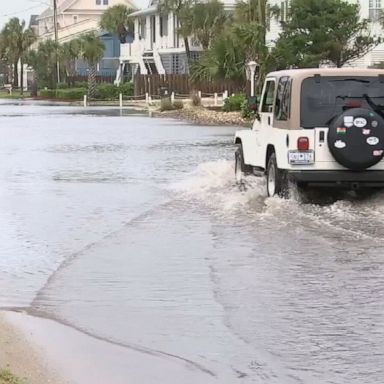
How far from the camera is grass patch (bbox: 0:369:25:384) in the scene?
5.25 m

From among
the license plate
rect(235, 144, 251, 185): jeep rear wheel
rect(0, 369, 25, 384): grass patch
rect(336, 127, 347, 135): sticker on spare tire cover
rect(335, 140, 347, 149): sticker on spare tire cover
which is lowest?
rect(0, 369, 25, 384): grass patch

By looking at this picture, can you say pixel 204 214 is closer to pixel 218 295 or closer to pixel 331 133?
pixel 331 133

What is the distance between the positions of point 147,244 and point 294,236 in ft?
5.85

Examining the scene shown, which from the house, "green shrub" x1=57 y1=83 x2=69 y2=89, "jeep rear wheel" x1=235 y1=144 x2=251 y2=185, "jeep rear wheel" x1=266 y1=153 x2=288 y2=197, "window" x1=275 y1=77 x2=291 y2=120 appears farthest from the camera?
the house

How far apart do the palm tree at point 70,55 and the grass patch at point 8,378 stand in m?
77.6

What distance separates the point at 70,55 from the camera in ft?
283

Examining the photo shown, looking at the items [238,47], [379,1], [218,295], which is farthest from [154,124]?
[218,295]

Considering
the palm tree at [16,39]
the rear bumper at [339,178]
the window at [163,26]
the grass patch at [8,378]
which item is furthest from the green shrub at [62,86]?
the grass patch at [8,378]

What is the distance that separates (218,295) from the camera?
26.4 feet

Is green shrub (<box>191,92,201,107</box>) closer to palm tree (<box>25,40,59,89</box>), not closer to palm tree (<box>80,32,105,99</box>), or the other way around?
palm tree (<box>80,32,105,99</box>)

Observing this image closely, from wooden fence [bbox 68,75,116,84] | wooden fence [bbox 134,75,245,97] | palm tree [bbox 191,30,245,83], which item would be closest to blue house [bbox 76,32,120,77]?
wooden fence [bbox 68,75,116,84]

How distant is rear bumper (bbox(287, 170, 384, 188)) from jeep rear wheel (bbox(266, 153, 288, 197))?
0.34 meters

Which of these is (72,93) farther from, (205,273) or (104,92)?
(205,273)

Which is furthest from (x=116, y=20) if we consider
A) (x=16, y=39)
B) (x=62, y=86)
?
(x=16, y=39)
